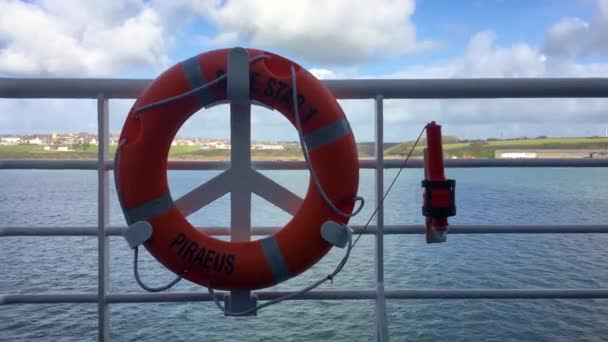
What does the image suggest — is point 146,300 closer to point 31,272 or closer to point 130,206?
point 130,206

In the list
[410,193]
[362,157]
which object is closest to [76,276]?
[362,157]

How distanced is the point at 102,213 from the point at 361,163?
688 mm

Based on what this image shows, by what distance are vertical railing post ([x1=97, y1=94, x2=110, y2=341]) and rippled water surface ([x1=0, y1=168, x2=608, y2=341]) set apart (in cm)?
74

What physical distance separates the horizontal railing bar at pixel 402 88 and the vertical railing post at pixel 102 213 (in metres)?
0.06

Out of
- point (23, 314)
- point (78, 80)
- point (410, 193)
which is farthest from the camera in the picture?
point (410, 193)

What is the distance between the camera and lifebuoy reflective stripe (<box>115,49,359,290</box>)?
1.19m

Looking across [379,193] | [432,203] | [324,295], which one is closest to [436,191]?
[432,203]

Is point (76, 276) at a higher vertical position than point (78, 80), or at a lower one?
lower

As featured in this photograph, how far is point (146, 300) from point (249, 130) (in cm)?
52

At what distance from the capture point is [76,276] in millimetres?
5270

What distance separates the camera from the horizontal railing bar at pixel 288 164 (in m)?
1.29

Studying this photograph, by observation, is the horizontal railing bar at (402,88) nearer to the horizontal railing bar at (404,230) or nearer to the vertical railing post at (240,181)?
the vertical railing post at (240,181)

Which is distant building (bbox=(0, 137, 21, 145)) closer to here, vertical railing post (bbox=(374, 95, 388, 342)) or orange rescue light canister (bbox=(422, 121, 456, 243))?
vertical railing post (bbox=(374, 95, 388, 342))

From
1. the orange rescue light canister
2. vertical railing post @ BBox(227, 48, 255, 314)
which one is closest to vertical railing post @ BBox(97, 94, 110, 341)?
vertical railing post @ BBox(227, 48, 255, 314)
